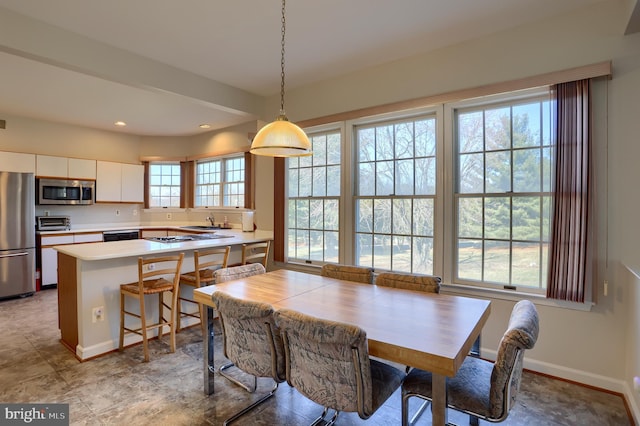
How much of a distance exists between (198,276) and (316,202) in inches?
62.0

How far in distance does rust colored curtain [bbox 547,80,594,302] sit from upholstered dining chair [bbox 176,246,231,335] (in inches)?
114

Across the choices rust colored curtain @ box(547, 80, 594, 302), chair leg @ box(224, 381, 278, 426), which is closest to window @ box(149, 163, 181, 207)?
chair leg @ box(224, 381, 278, 426)

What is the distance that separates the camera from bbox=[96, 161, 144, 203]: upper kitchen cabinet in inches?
227

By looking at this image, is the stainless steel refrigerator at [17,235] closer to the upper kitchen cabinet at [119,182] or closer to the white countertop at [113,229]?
the white countertop at [113,229]

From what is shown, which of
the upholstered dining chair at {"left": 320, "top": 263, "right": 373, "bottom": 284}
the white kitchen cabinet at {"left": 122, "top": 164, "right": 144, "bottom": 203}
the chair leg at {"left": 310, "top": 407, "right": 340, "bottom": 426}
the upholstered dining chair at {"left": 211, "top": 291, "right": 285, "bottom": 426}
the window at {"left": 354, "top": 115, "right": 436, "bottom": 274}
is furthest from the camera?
the white kitchen cabinet at {"left": 122, "top": 164, "right": 144, "bottom": 203}

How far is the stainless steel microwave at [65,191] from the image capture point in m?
5.11

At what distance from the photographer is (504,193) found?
281 centimetres

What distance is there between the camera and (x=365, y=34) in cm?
283

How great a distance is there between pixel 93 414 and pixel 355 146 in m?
3.16

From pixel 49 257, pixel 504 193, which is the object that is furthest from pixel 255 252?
pixel 49 257

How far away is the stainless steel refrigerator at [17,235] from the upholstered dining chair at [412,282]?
5019mm

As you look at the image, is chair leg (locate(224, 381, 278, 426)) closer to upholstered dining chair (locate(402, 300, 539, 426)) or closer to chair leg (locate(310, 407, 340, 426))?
chair leg (locate(310, 407, 340, 426))

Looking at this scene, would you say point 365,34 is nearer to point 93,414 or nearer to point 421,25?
point 421,25

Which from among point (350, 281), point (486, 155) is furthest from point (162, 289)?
point (486, 155)
